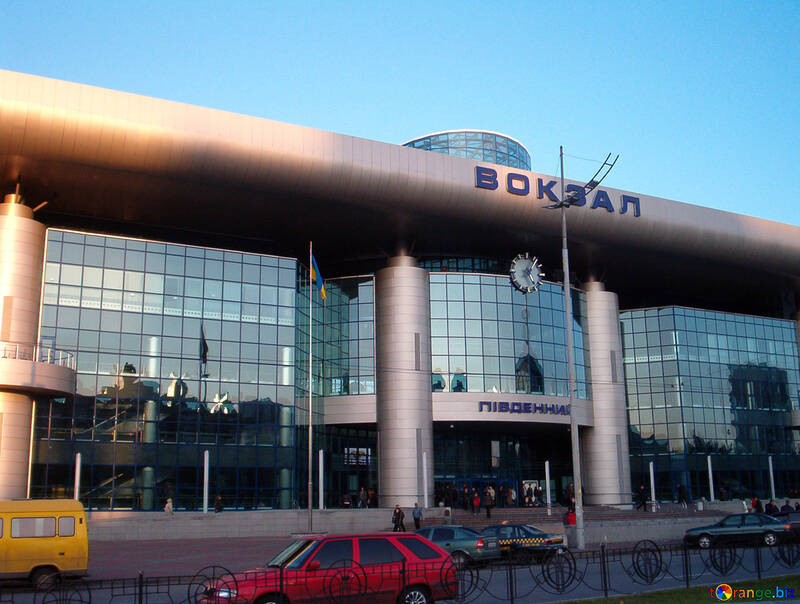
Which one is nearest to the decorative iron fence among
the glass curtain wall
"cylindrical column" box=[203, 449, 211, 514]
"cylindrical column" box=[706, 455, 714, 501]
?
"cylindrical column" box=[203, 449, 211, 514]

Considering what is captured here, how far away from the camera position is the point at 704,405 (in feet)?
216

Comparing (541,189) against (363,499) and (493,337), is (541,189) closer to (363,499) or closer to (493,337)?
(493,337)

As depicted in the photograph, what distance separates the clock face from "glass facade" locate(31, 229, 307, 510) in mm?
15936

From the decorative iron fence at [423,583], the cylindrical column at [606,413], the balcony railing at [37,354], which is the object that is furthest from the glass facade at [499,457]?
the decorative iron fence at [423,583]

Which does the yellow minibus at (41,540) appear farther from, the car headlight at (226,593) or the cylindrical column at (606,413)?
the cylindrical column at (606,413)

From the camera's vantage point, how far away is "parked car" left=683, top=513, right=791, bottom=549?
32844 millimetres

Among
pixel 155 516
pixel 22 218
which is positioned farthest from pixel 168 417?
pixel 22 218

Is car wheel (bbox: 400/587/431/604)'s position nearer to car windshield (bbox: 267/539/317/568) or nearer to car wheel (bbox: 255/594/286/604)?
car windshield (bbox: 267/539/317/568)

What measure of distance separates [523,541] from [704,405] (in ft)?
138

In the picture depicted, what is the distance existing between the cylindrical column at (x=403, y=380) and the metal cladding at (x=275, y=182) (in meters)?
3.01

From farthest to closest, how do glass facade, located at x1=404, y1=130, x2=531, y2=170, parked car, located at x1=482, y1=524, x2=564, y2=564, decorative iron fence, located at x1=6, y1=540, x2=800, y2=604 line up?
glass facade, located at x1=404, y1=130, x2=531, y2=170 < parked car, located at x1=482, y1=524, x2=564, y2=564 < decorative iron fence, located at x1=6, y1=540, x2=800, y2=604

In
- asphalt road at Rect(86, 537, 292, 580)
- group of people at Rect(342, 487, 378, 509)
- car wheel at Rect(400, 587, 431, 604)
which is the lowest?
asphalt road at Rect(86, 537, 292, 580)

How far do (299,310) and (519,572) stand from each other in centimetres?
3081

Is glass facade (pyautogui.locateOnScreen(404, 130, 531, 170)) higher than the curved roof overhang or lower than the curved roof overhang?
higher
